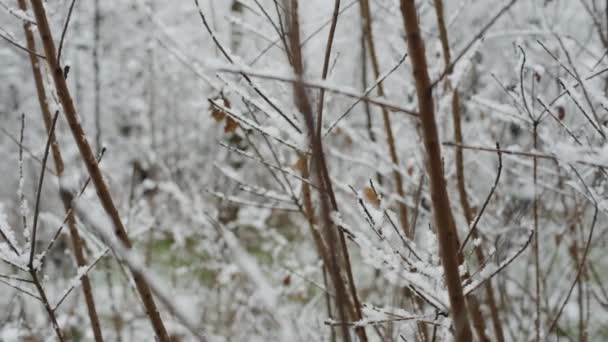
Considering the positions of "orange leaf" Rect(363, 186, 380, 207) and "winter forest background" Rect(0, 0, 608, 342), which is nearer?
"winter forest background" Rect(0, 0, 608, 342)

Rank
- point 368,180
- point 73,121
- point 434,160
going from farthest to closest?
point 368,180, point 73,121, point 434,160

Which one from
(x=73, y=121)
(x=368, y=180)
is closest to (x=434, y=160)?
(x=73, y=121)

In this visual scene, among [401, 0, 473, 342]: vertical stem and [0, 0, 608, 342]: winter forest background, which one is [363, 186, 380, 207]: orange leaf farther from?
[401, 0, 473, 342]: vertical stem

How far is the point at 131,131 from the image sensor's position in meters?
10.9

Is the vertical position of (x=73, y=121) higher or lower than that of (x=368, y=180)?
lower

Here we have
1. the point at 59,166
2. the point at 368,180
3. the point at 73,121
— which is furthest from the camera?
the point at 368,180

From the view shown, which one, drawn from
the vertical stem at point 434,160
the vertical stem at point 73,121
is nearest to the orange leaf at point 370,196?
the vertical stem at point 434,160

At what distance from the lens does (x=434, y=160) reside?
0.79 meters

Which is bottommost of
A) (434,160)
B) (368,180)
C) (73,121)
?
(434,160)

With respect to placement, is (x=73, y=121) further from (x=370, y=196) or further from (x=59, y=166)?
(x=370, y=196)

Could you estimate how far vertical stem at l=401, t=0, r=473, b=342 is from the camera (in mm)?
780

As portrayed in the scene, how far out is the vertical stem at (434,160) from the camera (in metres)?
0.78

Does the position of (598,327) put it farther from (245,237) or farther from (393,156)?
(245,237)

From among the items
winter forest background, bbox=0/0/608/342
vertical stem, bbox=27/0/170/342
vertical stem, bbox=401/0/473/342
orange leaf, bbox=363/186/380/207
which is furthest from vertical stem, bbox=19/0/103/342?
vertical stem, bbox=401/0/473/342
